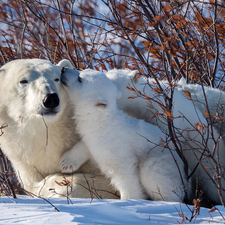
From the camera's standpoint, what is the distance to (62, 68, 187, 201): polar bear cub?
318 cm

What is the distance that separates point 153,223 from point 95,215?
1.23ft

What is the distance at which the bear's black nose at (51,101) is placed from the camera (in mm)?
3152

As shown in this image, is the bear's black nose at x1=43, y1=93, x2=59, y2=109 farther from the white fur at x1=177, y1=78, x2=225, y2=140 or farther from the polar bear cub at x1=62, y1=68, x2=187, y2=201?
the white fur at x1=177, y1=78, x2=225, y2=140

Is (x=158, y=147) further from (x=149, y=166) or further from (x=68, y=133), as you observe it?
(x=68, y=133)

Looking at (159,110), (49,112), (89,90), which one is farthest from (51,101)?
(159,110)

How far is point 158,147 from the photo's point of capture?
3381 mm

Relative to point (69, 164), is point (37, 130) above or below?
above

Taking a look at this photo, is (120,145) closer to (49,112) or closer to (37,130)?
(49,112)

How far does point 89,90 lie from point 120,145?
612mm

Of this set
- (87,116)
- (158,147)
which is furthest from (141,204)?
(87,116)

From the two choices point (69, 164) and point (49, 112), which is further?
point (69, 164)

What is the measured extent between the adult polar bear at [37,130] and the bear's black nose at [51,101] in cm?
3

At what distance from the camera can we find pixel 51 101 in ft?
10.4

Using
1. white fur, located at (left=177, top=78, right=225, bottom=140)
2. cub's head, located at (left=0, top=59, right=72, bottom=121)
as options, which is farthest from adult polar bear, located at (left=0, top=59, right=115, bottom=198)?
white fur, located at (left=177, top=78, right=225, bottom=140)
